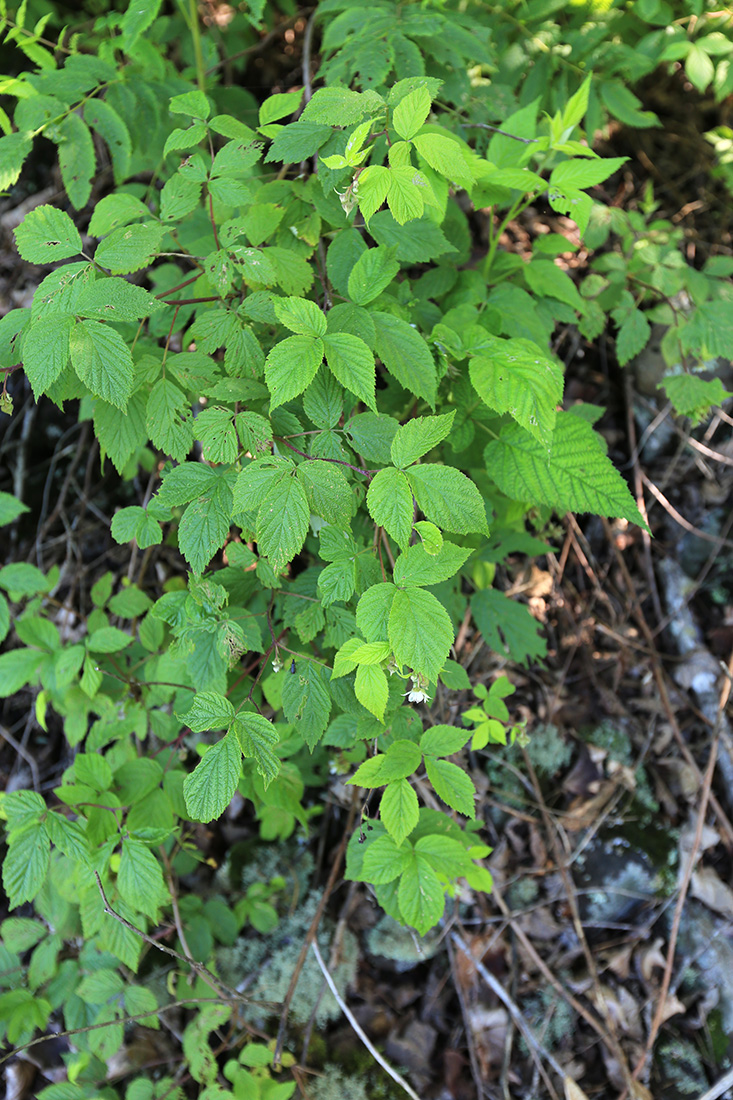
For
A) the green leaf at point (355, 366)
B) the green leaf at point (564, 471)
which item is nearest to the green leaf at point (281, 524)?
the green leaf at point (355, 366)

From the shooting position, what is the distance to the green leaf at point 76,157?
1752 mm

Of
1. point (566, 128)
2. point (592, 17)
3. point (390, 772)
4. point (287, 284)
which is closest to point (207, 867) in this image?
point (390, 772)

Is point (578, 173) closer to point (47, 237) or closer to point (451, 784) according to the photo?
point (47, 237)

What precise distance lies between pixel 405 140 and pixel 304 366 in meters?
0.44

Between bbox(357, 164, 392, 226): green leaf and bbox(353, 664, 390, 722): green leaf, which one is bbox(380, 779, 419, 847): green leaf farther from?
bbox(357, 164, 392, 226): green leaf

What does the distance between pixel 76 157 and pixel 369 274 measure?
1.06m

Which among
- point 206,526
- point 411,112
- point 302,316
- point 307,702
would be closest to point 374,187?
point 411,112

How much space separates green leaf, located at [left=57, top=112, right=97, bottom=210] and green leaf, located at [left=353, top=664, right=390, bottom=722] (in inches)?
58.9

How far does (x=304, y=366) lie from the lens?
3.71 ft

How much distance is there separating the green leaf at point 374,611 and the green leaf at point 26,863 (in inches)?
34.1

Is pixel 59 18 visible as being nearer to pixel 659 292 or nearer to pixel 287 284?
pixel 287 284

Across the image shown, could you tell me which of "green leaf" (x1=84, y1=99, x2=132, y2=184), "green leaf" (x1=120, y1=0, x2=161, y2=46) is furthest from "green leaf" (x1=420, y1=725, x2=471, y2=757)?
"green leaf" (x1=120, y1=0, x2=161, y2=46)

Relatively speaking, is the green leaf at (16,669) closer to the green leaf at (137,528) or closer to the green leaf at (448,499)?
the green leaf at (137,528)

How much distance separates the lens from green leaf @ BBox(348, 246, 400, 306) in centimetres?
127
